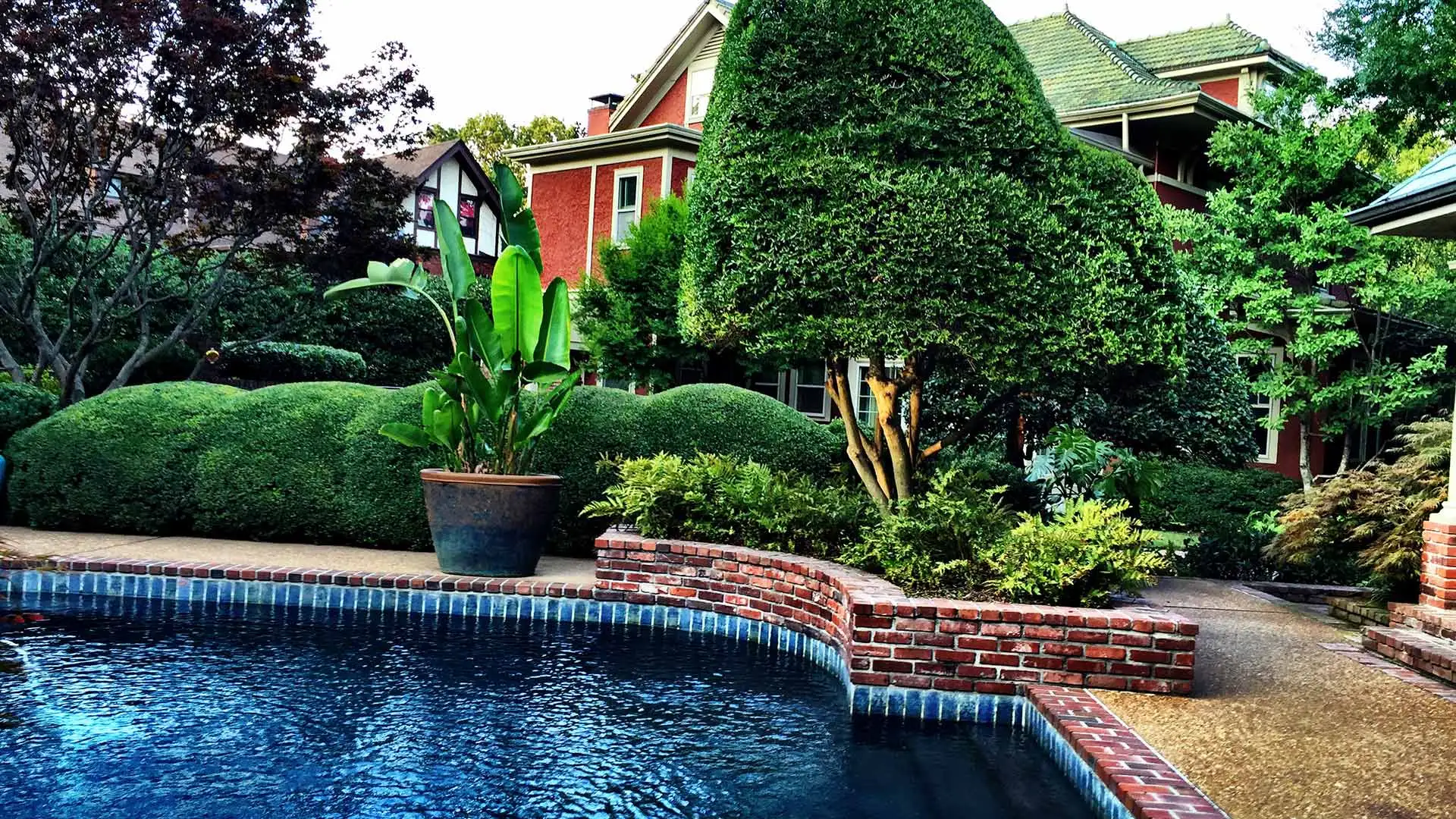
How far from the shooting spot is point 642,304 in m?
17.8

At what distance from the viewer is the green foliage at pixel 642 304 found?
17562 millimetres

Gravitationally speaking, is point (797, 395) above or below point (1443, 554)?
above

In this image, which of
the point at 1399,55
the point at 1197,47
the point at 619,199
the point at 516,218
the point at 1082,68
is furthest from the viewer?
the point at 1197,47

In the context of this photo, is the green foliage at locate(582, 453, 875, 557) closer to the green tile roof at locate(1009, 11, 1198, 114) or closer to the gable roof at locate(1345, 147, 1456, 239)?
the gable roof at locate(1345, 147, 1456, 239)

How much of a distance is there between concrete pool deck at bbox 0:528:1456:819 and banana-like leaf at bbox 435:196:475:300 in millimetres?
2340

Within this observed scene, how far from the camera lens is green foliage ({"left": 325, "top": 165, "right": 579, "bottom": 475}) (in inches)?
331

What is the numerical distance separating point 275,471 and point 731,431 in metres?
3.95

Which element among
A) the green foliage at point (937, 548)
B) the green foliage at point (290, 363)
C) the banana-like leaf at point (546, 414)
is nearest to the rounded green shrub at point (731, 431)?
the banana-like leaf at point (546, 414)

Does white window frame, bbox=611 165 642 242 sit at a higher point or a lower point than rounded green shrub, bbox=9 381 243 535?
higher

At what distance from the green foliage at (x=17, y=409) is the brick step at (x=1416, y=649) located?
10905mm

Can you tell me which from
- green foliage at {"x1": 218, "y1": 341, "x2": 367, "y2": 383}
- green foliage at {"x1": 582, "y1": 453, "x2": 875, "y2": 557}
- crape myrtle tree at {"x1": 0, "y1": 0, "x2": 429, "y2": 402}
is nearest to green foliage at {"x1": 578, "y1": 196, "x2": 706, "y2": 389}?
crape myrtle tree at {"x1": 0, "y1": 0, "x2": 429, "y2": 402}

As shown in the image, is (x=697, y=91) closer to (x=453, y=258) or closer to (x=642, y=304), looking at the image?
(x=642, y=304)

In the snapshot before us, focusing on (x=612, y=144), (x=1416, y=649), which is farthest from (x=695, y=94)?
(x=1416, y=649)

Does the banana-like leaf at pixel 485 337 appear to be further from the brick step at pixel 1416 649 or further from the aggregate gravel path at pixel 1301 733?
the brick step at pixel 1416 649
